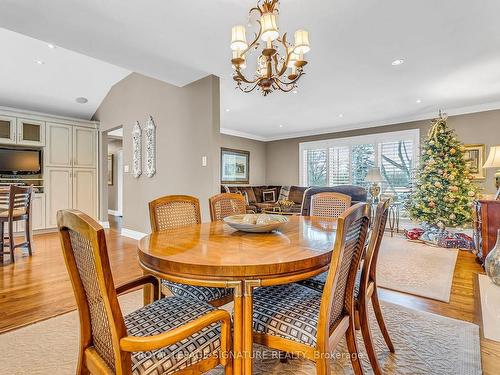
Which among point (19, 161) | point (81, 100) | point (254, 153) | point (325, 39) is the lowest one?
point (19, 161)

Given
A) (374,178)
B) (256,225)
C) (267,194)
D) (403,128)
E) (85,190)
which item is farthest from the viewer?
(267,194)

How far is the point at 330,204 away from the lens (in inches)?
97.2

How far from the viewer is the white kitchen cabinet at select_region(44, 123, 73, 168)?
17.7ft

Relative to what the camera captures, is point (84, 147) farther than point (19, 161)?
Yes

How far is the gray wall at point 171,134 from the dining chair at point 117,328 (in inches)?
98.8

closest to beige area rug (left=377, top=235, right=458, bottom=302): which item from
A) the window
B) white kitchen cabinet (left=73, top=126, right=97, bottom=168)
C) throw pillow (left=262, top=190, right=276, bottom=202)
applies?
the window

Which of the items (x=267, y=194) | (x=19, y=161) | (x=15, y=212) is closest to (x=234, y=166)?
(x=267, y=194)

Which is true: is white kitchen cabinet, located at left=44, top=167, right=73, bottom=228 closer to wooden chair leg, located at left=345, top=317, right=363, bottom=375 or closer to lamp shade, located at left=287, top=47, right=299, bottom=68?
lamp shade, located at left=287, top=47, right=299, bottom=68

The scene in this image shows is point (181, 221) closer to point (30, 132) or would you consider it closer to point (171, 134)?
point (171, 134)

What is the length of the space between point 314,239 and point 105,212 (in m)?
5.98

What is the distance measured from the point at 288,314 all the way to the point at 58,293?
239cm

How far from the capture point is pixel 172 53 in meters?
2.99

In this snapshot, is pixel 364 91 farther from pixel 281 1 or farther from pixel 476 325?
pixel 476 325

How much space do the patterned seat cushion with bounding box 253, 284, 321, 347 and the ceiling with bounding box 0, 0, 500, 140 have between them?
84.4 inches
